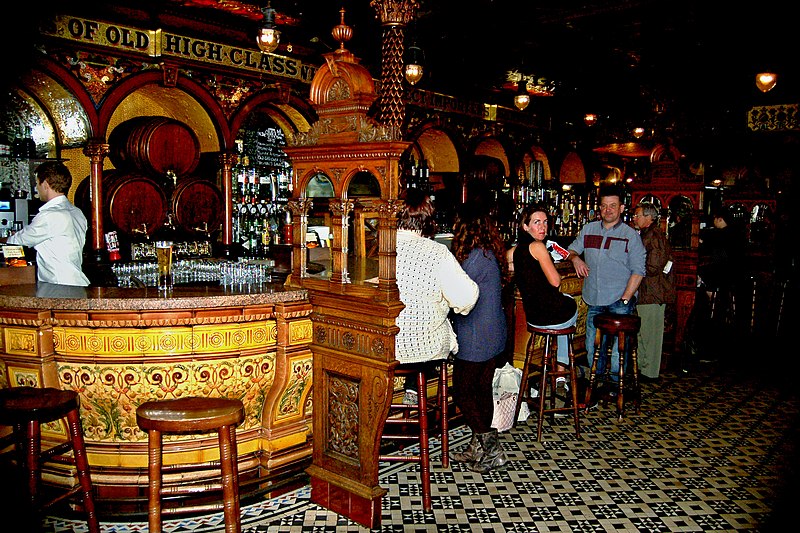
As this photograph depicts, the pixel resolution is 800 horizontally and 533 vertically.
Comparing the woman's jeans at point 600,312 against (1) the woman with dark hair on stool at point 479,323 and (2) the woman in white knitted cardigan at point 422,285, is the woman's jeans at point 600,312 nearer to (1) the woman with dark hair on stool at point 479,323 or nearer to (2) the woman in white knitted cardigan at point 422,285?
(1) the woman with dark hair on stool at point 479,323

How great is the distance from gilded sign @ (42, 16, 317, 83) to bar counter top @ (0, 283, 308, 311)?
3.43 metres

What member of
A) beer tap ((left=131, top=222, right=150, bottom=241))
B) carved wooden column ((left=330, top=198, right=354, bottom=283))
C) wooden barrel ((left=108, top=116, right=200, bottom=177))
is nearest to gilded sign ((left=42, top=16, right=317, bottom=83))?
wooden barrel ((left=108, top=116, right=200, bottom=177))

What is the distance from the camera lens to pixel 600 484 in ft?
12.9

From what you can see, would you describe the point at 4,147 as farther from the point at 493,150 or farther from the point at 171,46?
the point at 493,150

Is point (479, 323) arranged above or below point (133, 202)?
below

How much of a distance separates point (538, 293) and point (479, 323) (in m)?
0.89

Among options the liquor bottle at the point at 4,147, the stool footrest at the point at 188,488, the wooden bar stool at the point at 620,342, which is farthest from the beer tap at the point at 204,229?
the wooden bar stool at the point at 620,342

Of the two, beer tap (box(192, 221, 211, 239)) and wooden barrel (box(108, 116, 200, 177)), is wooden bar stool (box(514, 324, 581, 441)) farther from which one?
wooden barrel (box(108, 116, 200, 177))

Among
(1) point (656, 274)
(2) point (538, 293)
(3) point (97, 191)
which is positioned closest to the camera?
(2) point (538, 293)

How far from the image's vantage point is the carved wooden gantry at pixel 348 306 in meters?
3.08

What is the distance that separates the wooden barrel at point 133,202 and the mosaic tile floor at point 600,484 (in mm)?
3895

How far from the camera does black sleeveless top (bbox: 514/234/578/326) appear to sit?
4.62 metres

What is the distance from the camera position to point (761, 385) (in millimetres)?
6352

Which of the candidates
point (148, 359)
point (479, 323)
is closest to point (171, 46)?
point (148, 359)
